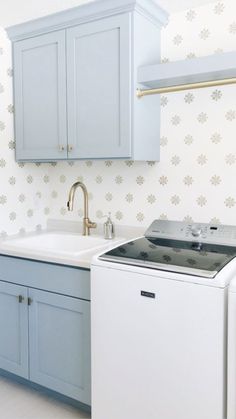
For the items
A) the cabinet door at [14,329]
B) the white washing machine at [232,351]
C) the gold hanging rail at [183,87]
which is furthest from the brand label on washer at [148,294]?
the gold hanging rail at [183,87]

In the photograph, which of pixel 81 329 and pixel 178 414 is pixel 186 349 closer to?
pixel 178 414

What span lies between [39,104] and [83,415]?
1785 millimetres

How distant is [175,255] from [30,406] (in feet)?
3.98

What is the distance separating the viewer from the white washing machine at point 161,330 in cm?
158

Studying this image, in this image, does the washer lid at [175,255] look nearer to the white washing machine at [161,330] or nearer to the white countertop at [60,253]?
the white washing machine at [161,330]

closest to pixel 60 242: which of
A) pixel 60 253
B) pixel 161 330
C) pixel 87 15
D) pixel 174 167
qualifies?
pixel 60 253

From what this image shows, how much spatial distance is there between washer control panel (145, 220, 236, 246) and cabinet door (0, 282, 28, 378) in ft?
2.69

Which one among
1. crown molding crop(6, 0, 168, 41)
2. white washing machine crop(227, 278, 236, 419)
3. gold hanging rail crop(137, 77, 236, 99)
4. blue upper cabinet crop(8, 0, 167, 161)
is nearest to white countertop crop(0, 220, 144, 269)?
blue upper cabinet crop(8, 0, 167, 161)

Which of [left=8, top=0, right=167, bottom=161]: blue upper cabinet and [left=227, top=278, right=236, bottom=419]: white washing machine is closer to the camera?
[left=227, top=278, right=236, bottom=419]: white washing machine

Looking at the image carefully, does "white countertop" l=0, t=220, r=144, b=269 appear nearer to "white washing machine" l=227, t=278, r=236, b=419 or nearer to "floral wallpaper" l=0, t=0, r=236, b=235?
"floral wallpaper" l=0, t=0, r=236, b=235

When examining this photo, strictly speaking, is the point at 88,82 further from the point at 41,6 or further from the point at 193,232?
the point at 193,232

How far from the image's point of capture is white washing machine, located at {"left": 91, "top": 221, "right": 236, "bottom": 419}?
62.1 inches

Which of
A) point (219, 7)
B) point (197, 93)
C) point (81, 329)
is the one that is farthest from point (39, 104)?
point (81, 329)

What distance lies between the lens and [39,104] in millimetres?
2445
